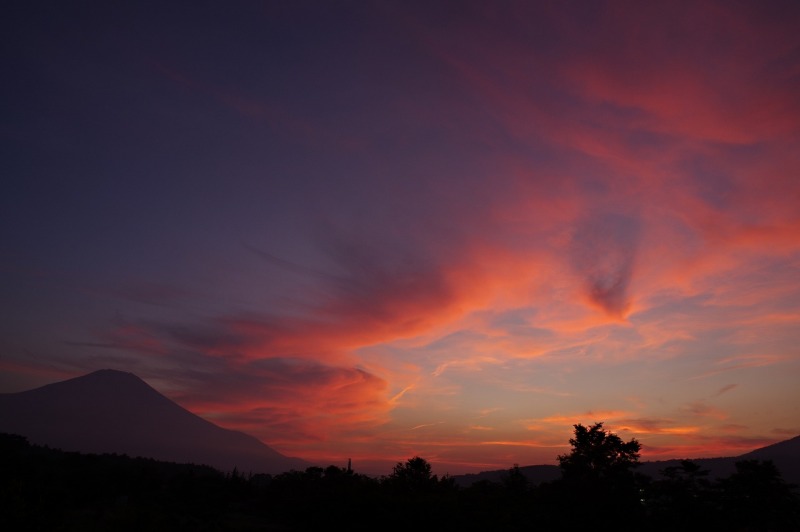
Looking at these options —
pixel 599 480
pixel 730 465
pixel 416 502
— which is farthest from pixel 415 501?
pixel 730 465

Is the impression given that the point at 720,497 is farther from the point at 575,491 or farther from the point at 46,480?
the point at 46,480

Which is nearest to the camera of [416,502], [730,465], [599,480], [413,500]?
[416,502]

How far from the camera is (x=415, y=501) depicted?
88.9 feet

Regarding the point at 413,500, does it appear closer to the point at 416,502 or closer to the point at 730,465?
the point at 416,502

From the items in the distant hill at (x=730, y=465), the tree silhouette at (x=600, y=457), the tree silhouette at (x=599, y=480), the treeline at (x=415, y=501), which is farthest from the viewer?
the distant hill at (x=730, y=465)

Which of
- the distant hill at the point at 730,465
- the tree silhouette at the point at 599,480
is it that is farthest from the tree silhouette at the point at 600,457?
the distant hill at the point at 730,465

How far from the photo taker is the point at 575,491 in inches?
1479

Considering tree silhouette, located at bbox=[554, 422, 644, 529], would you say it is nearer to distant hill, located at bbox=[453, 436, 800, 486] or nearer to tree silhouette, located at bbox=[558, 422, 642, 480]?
tree silhouette, located at bbox=[558, 422, 642, 480]

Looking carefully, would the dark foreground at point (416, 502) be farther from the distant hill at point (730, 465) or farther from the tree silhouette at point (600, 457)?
the distant hill at point (730, 465)

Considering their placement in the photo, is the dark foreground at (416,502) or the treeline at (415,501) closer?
the treeline at (415,501)

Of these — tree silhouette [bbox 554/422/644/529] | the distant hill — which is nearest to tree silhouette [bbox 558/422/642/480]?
tree silhouette [bbox 554/422/644/529]

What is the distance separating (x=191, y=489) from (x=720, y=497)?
46.4 metres

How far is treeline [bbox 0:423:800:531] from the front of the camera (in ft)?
87.2

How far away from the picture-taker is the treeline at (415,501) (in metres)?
26.6
